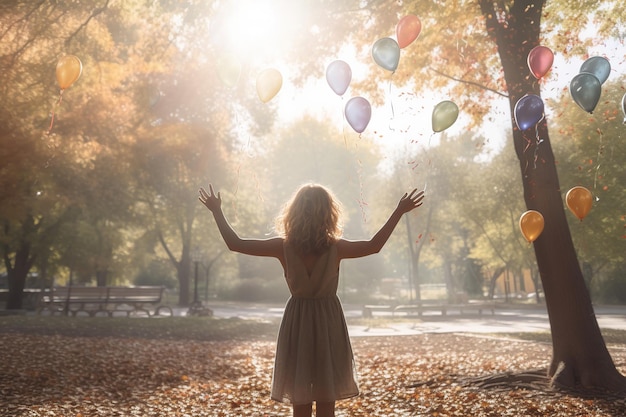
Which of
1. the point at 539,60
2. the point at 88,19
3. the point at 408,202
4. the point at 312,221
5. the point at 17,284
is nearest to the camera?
the point at 312,221

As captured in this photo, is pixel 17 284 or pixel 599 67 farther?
pixel 17 284

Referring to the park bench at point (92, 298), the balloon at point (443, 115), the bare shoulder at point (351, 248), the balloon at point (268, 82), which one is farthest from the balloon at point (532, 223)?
the park bench at point (92, 298)

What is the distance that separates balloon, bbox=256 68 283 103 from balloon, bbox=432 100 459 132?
2.30m

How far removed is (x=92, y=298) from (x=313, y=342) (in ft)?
59.2

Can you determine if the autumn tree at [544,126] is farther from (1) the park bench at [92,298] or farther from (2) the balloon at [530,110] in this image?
(1) the park bench at [92,298]

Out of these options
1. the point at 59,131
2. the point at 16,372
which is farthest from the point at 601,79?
the point at 59,131

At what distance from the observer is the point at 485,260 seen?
37.8m

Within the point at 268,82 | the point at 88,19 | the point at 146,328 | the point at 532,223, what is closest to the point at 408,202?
the point at 532,223

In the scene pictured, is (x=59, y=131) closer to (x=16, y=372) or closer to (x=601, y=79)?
(x=16, y=372)

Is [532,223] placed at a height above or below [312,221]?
above

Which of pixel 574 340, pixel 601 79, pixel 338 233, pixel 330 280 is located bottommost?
pixel 574 340

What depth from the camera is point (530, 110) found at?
24.6 feet

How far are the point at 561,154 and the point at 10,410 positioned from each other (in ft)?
82.0

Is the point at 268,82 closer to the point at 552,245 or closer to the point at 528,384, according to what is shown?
the point at 552,245
